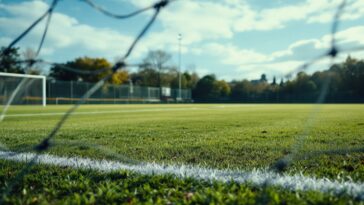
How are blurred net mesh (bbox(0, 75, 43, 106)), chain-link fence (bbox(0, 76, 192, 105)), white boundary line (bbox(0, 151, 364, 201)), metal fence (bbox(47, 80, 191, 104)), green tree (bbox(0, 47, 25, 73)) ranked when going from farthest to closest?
metal fence (bbox(47, 80, 191, 104)), chain-link fence (bbox(0, 76, 192, 105)), blurred net mesh (bbox(0, 75, 43, 106)), green tree (bbox(0, 47, 25, 73)), white boundary line (bbox(0, 151, 364, 201))

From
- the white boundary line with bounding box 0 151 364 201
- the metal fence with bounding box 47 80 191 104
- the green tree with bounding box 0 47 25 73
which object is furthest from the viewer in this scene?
the metal fence with bounding box 47 80 191 104

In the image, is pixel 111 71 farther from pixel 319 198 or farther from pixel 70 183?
pixel 319 198

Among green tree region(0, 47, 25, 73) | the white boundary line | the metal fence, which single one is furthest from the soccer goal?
the white boundary line

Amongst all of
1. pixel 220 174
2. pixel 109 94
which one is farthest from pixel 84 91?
pixel 220 174

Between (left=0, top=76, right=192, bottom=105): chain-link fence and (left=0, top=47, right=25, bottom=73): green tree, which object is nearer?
(left=0, top=47, right=25, bottom=73): green tree

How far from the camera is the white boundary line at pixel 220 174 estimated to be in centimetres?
165

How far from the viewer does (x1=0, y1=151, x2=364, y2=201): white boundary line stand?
1648mm

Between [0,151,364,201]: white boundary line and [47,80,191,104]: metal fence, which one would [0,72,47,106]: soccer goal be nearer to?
[47,80,191,104]: metal fence

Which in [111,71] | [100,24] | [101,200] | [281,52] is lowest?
[101,200]

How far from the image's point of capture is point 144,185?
1.76 m

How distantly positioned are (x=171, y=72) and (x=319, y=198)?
4423 cm

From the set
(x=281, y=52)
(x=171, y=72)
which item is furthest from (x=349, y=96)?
(x=281, y=52)

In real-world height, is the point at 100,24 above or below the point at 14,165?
above

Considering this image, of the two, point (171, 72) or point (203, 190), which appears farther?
point (171, 72)
